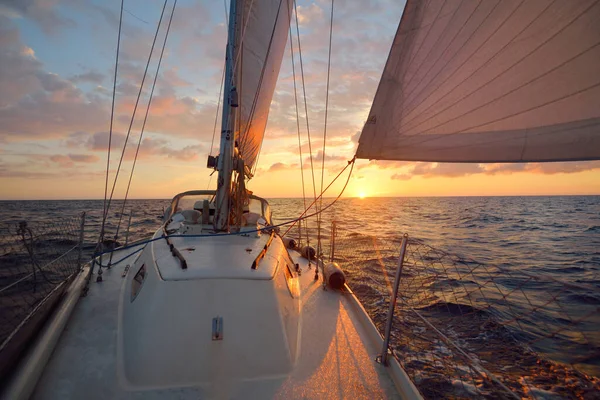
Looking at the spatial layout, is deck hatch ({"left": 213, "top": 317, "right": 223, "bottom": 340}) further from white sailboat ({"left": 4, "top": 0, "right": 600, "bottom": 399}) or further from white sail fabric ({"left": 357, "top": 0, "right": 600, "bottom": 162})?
white sail fabric ({"left": 357, "top": 0, "right": 600, "bottom": 162})

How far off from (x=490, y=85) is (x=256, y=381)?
3.21 metres

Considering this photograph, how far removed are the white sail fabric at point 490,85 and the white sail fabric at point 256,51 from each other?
2.54 meters

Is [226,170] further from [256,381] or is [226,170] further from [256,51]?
[256,51]

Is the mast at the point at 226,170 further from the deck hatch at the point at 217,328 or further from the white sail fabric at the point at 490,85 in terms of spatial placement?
the white sail fabric at the point at 490,85

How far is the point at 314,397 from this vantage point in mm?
2631

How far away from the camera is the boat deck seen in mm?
2545

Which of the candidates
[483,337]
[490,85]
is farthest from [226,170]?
[483,337]

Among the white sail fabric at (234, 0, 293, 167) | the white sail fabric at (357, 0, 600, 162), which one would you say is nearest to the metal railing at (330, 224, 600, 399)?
the white sail fabric at (357, 0, 600, 162)

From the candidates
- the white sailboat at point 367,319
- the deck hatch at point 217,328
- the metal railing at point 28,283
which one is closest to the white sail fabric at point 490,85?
the white sailboat at point 367,319

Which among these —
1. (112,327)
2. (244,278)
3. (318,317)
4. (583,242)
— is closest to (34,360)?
(112,327)

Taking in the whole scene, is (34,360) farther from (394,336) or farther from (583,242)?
(583,242)

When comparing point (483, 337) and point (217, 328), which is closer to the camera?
point (217, 328)

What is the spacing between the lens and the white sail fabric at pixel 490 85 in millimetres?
2000

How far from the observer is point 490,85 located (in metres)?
2.53
